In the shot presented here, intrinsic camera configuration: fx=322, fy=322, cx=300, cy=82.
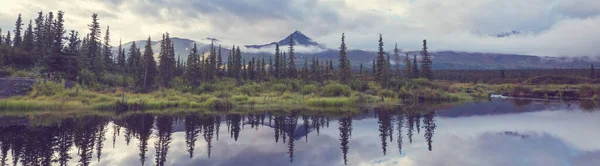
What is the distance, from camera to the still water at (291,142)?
12.2m

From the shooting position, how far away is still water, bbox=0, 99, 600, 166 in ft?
40.0

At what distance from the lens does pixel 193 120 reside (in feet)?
74.7

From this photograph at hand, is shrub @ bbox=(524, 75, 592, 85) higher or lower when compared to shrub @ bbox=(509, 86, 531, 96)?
higher

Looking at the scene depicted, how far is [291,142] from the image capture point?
16078 mm

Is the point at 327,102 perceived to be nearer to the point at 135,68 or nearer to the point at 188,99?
the point at 188,99


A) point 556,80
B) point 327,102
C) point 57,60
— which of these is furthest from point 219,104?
point 556,80

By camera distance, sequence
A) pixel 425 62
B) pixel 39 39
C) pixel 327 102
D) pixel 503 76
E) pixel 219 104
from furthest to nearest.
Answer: pixel 503 76 < pixel 425 62 < pixel 39 39 < pixel 327 102 < pixel 219 104

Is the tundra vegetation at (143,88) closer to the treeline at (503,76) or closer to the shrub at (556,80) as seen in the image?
the shrub at (556,80)

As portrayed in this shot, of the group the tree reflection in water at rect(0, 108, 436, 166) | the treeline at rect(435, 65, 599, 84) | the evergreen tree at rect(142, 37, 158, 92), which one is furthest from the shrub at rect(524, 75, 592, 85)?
the evergreen tree at rect(142, 37, 158, 92)

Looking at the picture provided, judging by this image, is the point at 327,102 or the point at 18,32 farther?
the point at 18,32

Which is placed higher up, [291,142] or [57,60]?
[57,60]

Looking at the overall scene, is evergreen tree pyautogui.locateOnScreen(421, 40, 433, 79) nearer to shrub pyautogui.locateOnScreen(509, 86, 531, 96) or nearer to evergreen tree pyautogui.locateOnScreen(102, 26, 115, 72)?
shrub pyautogui.locateOnScreen(509, 86, 531, 96)

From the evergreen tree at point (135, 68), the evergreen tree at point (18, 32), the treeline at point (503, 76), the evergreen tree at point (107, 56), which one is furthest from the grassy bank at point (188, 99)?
the treeline at point (503, 76)

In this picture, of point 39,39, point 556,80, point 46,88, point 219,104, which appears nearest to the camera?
point 46,88
